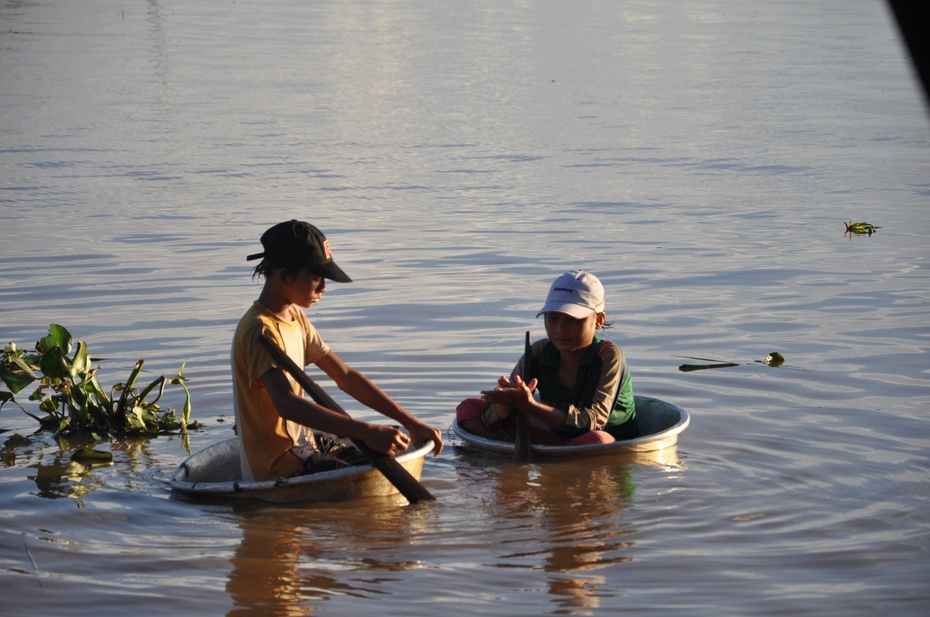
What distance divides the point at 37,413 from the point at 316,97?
15.4m

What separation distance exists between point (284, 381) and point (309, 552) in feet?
2.19

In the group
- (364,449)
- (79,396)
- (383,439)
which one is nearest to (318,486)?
(364,449)

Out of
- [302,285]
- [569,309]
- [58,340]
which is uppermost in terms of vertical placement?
[302,285]

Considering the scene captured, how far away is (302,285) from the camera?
4980 mm

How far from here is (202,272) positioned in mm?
10109

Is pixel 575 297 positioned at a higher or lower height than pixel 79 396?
higher

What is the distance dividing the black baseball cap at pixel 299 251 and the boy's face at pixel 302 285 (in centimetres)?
4

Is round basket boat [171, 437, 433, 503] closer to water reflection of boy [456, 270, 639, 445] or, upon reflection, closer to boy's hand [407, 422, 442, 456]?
boy's hand [407, 422, 442, 456]

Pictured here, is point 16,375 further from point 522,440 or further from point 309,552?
point 522,440

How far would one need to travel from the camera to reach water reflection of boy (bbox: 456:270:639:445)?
5734 millimetres

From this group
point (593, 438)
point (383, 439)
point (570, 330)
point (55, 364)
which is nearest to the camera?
point (383, 439)

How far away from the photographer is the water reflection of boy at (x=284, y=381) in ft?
15.7

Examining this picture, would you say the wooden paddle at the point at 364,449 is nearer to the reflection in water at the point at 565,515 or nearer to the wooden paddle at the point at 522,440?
the reflection in water at the point at 565,515

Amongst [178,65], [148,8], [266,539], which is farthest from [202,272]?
[148,8]
